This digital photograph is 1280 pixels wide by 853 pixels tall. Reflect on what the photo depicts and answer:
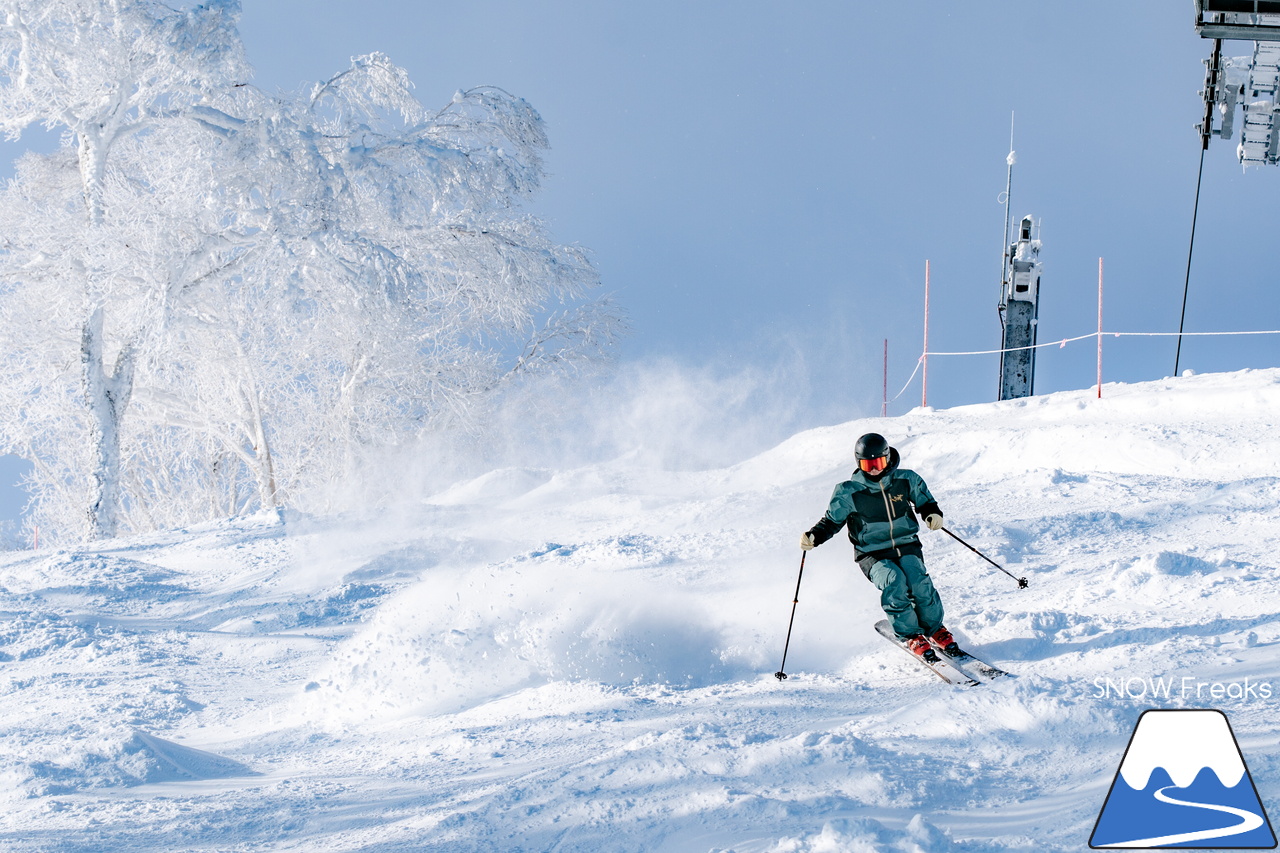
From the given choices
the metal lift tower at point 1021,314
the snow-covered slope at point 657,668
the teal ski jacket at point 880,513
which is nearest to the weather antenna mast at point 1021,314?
the metal lift tower at point 1021,314

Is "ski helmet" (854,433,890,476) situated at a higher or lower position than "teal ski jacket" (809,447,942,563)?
higher

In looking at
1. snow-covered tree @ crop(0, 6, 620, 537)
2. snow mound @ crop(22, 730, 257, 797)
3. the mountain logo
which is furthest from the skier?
snow-covered tree @ crop(0, 6, 620, 537)

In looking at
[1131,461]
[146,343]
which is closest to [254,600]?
[146,343]

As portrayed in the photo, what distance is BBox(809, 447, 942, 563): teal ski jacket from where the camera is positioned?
552 cm

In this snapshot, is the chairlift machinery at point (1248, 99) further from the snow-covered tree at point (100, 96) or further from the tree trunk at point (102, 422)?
the tree trunk at point (102, 422)

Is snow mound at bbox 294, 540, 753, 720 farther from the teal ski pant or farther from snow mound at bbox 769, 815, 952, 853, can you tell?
snow mound at bbox 769, 815, 952, 853

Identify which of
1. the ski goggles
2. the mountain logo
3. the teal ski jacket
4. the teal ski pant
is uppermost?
the ski goggles

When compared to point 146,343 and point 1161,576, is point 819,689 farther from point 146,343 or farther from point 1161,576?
point 146,343

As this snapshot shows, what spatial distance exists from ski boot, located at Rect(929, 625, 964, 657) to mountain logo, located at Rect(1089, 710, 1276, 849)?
164 cm

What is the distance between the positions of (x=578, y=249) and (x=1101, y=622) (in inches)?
600

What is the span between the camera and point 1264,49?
1408 centimetres

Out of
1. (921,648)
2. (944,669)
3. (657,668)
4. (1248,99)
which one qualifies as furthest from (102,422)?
(1248,99)

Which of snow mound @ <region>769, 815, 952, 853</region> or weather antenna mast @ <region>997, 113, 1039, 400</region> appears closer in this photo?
snow mound @ <region>769, 815, 952, 853</region>

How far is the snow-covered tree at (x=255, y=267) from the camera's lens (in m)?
15.3
